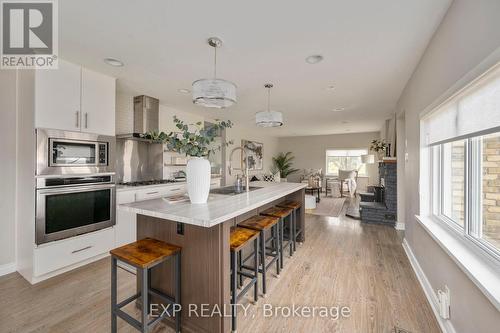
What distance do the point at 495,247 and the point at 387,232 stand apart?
9.64 feet

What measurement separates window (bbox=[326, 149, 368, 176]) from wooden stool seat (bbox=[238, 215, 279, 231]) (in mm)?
7596

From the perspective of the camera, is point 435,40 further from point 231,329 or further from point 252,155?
point 252,155

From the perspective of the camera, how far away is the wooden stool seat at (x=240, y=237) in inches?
64.0

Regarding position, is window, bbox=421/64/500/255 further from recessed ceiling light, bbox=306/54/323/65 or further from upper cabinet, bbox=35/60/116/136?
upper cabinet, bbox=35/60/116/136

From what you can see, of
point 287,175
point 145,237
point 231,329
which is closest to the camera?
point 231,329

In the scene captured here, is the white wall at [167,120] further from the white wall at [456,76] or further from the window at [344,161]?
the window at [344,161]

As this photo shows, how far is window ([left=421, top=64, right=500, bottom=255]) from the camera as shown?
120 centimetres

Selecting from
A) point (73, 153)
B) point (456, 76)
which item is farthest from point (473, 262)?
point (73, 153)

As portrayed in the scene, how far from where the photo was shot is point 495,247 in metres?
1.22

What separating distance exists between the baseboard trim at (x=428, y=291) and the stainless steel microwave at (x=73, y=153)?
3.57 m

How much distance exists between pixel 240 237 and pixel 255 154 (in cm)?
642

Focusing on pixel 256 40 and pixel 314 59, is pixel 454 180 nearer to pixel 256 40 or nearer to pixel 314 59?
pixel 314 59

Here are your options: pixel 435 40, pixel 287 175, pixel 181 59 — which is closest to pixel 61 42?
pixel 181 59

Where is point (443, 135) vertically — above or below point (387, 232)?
above
